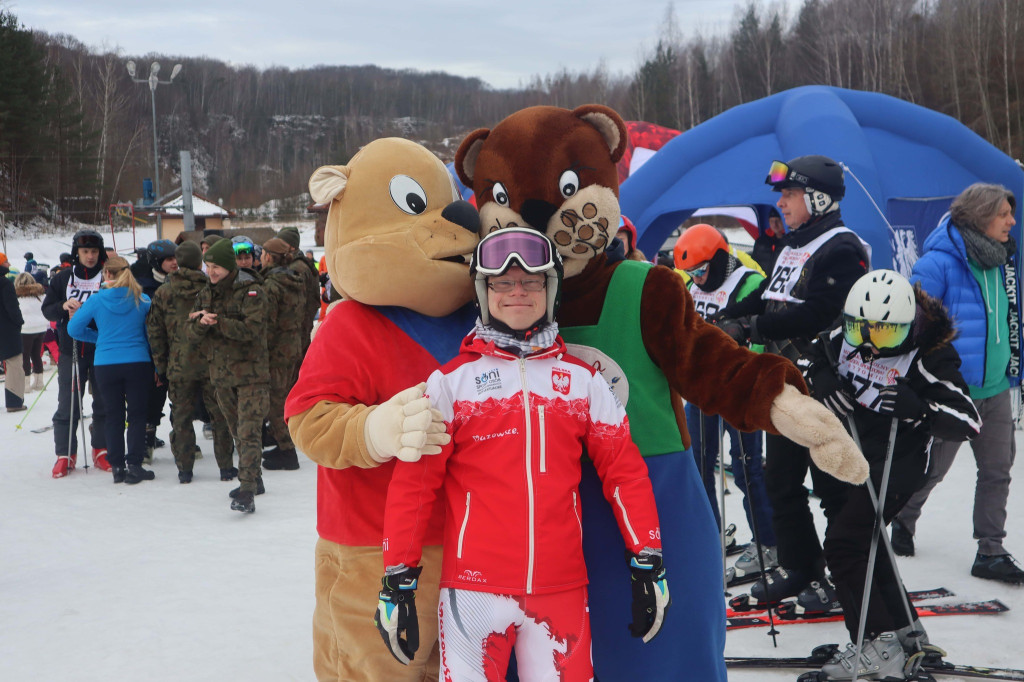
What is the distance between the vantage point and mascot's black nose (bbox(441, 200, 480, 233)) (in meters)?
1.96

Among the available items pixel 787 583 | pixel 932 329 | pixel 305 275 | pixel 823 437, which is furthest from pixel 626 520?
pixel 305 275

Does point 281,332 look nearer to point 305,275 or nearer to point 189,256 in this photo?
point 305,275

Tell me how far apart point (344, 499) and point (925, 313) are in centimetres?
229

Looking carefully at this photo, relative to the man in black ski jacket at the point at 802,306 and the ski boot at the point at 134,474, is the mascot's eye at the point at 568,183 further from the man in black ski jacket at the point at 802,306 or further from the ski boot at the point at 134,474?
the ski boot at the point at 134,474

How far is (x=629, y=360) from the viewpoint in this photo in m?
2.00

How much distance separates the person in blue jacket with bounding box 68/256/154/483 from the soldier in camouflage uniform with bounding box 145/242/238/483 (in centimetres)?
13

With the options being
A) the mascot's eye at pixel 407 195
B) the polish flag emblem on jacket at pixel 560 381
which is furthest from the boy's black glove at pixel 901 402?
the mascot's eye at pixel 407 195

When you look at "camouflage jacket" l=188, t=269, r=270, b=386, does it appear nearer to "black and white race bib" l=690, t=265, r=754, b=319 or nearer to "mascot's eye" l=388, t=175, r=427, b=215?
"black and white race bib" l=690, t=265, r=754, b=319

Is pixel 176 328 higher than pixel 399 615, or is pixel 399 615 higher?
pixel 176 328

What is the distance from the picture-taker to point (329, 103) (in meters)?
83.0

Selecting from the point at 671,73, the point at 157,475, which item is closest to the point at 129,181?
the point at 671,73

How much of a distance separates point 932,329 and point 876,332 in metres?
0.24

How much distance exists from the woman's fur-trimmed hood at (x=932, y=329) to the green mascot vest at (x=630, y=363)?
1.44 m

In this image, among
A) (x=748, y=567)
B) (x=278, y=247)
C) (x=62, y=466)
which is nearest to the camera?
(x=748, y=567)
